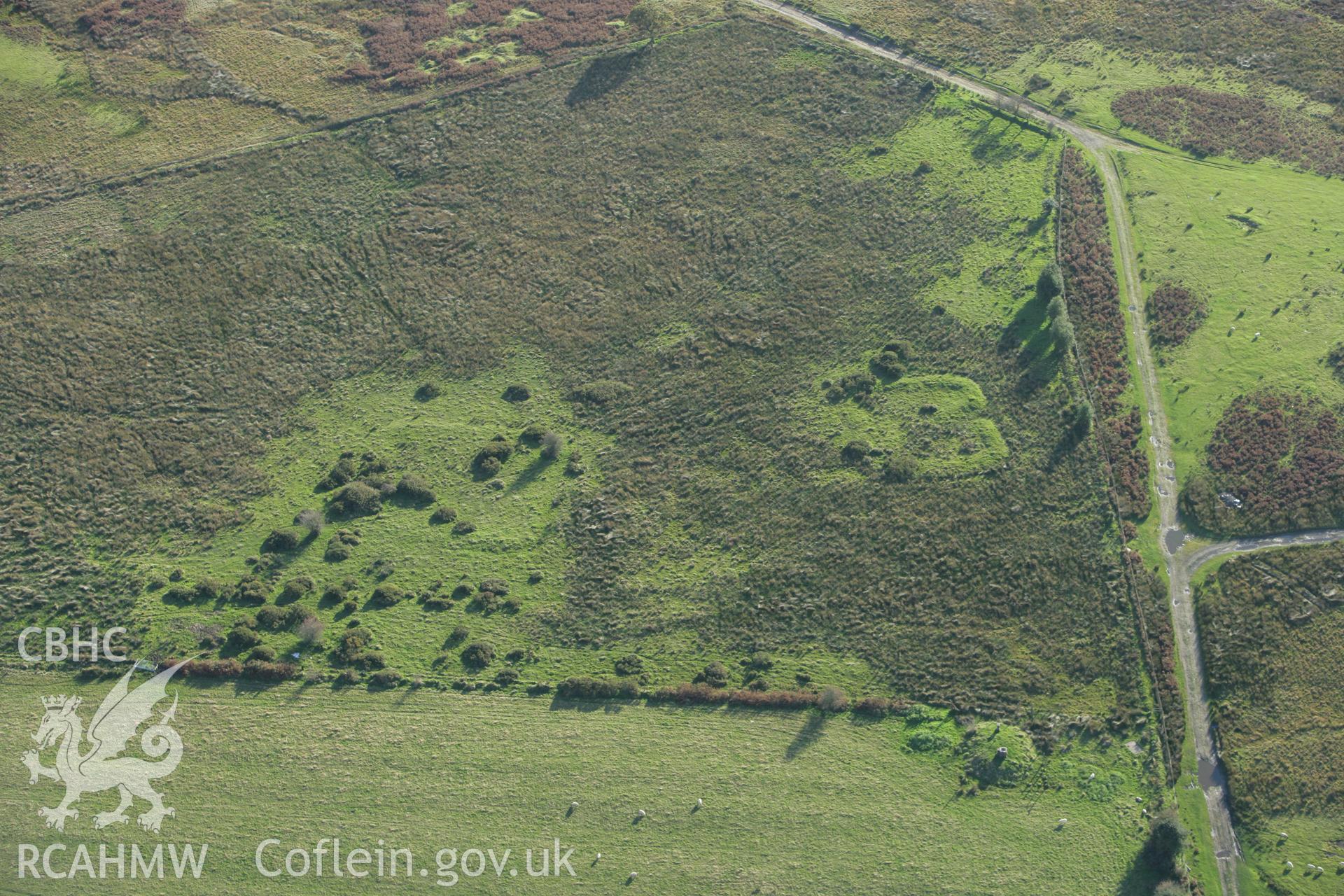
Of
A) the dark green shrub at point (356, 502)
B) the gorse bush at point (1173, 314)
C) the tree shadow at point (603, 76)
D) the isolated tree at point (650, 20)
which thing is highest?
the isolated tree at point (650, 20)

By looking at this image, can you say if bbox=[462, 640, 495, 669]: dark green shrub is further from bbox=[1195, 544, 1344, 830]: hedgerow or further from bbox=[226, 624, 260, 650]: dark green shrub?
bbox=[1195, 544, 1344, 830]: hedgerow

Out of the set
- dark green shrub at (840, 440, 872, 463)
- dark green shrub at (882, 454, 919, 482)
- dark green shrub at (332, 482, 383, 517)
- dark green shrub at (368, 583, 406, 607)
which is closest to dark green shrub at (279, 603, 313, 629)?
dark green shrub at (368, 583, 406, 607)

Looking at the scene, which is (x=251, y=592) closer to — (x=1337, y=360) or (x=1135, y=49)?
(x=1337, y=360)

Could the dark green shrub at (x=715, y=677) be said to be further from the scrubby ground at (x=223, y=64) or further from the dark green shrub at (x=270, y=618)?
the scrubby ground at (x=223, y=64)

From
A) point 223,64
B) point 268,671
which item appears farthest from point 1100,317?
point 223,64

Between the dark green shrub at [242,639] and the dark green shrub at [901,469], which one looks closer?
the dark green shrub at [242,639]

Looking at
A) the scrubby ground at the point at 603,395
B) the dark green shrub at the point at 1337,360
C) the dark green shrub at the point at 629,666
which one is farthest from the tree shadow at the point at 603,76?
the dark green shrub at the point at 1337,360
